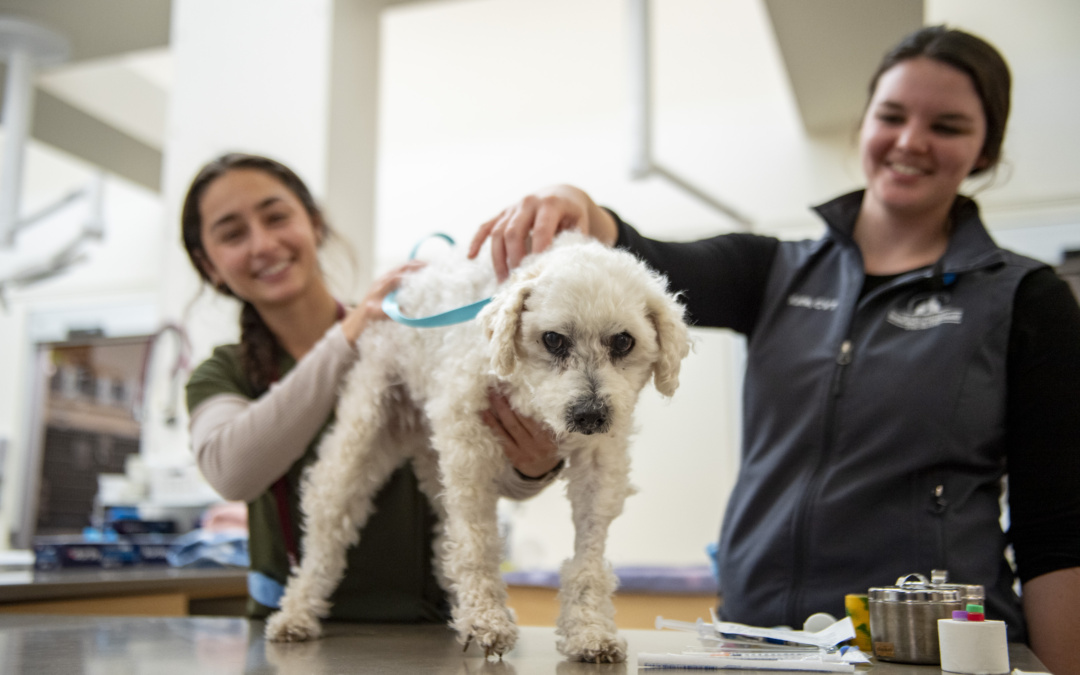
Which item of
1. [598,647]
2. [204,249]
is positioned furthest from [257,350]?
[598,647]

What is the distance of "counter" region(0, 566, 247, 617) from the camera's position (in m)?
1.71

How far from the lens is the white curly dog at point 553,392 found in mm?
951

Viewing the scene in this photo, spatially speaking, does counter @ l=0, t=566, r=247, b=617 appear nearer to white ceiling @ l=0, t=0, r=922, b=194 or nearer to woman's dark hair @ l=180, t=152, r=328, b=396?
woman's dark hair @ l=180, t=152, r=328, b=396

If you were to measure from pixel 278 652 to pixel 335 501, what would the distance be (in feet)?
0.87

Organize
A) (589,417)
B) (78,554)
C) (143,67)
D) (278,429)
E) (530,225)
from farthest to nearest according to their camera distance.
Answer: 1. (143,67)
2. (78,554)
3. (278,429)
4. (530,225)
5. (589,417)

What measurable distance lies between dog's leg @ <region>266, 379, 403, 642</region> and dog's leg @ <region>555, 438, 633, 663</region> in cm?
37

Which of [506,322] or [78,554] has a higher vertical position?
[506,322]

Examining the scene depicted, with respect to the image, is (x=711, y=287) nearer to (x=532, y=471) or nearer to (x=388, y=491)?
(x=532, y=471)

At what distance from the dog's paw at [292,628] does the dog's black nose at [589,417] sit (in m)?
0.56

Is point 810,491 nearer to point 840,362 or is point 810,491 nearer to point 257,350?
point 840,362

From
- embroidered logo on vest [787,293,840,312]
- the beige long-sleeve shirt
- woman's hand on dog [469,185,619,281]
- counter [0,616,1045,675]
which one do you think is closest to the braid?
the beige long-sleeve shirt

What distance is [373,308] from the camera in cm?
128

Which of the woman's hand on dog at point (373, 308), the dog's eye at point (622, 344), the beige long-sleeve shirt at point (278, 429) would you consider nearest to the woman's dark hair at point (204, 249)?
the beige long-sleeve shirt at point (278, 429)

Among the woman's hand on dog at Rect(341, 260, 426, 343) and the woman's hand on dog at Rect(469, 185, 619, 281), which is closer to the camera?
the woman's hand on dog at Rect(469, 185, 619, 281)
